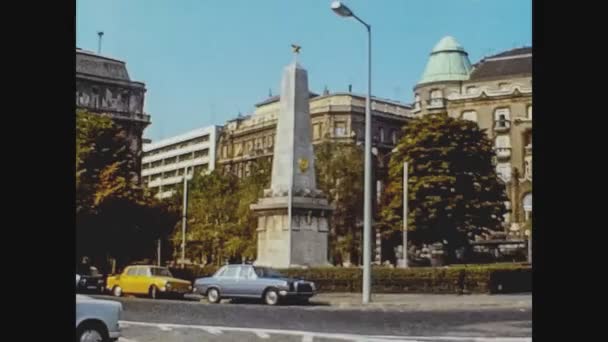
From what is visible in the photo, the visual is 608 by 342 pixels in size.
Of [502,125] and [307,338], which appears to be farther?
[502,125]

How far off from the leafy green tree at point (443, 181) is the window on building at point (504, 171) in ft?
0.19

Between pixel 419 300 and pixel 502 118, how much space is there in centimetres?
128

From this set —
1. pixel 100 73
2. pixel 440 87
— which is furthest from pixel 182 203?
pixel 440 87

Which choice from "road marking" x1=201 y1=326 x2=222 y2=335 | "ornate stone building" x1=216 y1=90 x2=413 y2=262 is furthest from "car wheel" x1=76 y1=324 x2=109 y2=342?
"ornate stone building" x1=216 y1=90 x2=413 y2=262

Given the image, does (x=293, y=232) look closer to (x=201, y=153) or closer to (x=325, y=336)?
(x=201, y=153)

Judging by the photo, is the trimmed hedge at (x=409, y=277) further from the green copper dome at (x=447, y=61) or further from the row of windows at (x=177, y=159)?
the green copper dome at (x=447, y=61)

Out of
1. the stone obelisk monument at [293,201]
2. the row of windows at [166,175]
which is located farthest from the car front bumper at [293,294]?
the row of windows at [166,175]

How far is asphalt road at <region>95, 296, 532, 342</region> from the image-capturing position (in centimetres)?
452

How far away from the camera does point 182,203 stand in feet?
17.3

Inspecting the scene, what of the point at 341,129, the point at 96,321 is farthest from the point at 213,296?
the point at 341,129

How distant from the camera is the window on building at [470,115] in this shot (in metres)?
5.41

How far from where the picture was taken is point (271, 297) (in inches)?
196
